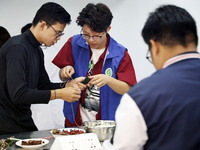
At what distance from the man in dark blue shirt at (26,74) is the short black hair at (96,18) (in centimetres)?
14

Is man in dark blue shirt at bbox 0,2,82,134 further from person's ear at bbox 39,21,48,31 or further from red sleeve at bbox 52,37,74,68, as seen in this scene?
red sleeve at bbox 52,37,74,68

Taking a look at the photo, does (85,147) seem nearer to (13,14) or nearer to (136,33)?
(136,33)

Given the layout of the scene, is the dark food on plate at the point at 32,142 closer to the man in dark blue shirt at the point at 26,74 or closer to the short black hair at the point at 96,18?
the man in dark blue shirt at the point at 26,74

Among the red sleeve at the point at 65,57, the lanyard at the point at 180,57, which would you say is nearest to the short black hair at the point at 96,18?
the red sleeve at the point at 65,57

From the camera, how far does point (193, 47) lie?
108cm

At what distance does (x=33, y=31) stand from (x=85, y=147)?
1.02 metres

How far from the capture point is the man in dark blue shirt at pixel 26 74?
1.83m

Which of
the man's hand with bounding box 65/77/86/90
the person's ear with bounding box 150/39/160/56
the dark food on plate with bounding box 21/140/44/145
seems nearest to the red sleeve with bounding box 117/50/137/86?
the man's hand with bounding box 65/77/86/90

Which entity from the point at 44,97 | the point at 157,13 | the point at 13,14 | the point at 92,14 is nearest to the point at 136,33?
the point at 13,14

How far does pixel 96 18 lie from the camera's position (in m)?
2.11

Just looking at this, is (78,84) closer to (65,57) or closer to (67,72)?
(67,72)

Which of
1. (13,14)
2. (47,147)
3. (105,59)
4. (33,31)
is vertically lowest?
(47,147)

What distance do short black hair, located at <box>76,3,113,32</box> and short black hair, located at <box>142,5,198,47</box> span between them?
1.04 metres

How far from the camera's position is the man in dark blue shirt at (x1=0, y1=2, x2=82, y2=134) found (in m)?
1.83
